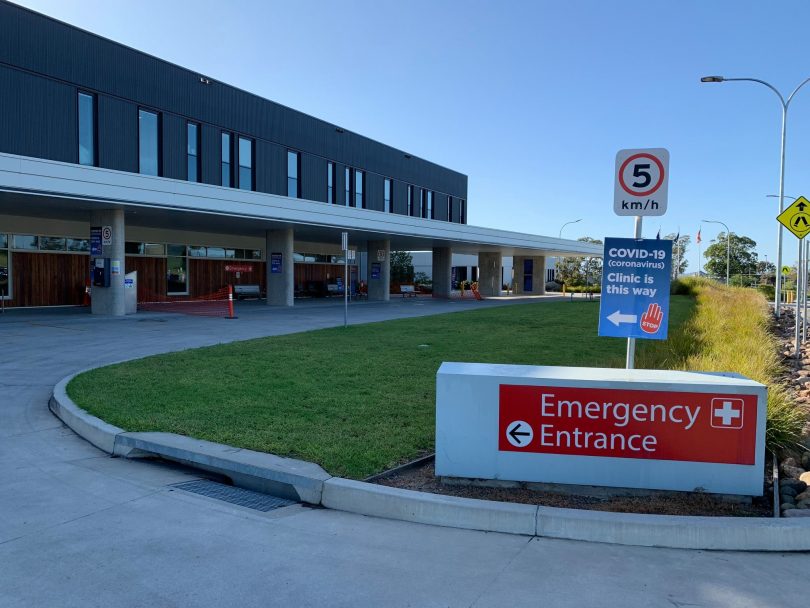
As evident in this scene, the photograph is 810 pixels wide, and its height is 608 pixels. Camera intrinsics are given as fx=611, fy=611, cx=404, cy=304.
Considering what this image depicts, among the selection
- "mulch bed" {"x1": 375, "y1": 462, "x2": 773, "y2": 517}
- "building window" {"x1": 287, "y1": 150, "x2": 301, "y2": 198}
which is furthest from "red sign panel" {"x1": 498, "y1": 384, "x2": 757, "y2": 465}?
"building window" {"x1": 287, "y1": 150, "x2": 301, "y2": 198}

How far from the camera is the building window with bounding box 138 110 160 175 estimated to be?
23.7 metres

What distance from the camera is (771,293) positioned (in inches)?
1955

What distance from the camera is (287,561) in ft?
13.0

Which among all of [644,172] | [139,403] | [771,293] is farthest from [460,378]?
[771,293]

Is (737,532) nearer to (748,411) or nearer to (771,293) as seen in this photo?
(748,411)

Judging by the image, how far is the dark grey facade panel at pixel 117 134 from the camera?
71.7 feet

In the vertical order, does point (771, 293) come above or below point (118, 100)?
below

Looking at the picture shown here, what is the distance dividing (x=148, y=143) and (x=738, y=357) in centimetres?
2230

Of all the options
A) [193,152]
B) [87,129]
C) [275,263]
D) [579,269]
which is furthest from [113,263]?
[579,269]

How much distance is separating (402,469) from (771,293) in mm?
53251

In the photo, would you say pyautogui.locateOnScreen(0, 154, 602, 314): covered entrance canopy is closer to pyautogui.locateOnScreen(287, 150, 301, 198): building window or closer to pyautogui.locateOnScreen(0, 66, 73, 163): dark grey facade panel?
pyautogui.locateOnScreen(0, 66, 73, 163): dark grey facade panel

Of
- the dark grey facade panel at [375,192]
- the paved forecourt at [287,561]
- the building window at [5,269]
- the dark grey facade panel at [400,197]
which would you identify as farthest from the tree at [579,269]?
the paved forecourt at [287,561]

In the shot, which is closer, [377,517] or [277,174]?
[377,517]

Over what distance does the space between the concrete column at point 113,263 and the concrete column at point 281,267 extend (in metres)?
8.52
